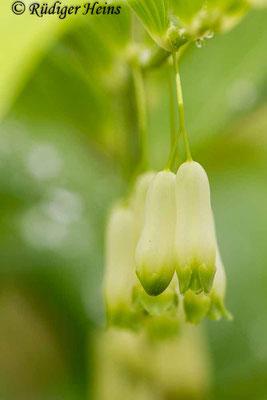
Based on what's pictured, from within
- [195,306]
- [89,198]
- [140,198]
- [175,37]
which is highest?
[89,198]

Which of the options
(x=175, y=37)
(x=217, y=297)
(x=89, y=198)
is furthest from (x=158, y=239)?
(x=89, y=198)

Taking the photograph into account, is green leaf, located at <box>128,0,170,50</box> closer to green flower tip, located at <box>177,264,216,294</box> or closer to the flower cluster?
the flower cluster

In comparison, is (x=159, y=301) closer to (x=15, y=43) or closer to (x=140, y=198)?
(x=140, y=198)

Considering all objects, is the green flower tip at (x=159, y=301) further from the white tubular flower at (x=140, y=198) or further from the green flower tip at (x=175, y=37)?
the green flower tip at (x=175, y=37)

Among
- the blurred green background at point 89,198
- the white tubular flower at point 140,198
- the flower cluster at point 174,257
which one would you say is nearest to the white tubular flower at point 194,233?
the flower cluster at point 174,257

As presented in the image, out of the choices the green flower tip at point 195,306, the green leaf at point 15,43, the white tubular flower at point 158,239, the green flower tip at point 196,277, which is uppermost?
the green leaf at point 15,43

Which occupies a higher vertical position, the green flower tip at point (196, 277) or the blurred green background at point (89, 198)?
the blurred green background at point (89, 198)

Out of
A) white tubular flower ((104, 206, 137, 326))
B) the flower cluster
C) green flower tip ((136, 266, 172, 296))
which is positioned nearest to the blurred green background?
white tubular flower ((104, 206, 137, 326))
